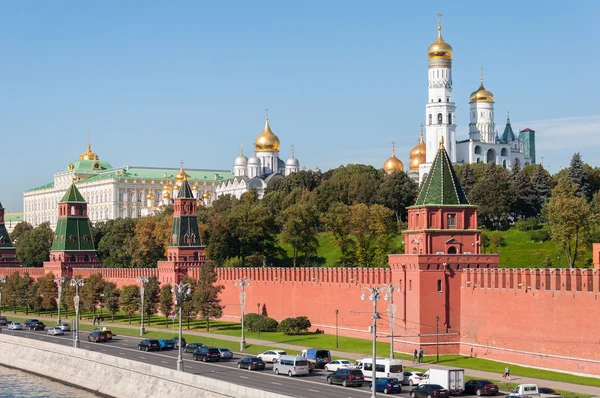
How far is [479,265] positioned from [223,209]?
263 ft

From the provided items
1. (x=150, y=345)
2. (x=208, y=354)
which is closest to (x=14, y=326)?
(x=150, y=345)

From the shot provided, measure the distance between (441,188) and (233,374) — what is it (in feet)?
60.4

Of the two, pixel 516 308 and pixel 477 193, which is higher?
pixel 477 193

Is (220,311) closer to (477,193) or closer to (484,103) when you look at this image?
(477,193)

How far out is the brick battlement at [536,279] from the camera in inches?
2167

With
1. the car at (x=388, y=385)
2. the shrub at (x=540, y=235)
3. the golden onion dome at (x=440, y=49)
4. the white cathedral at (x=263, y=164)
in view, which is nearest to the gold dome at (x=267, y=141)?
the white cathedral at (x=263, y=164)

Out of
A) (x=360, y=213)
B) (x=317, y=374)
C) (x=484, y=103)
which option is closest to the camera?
(x=317, y=374)

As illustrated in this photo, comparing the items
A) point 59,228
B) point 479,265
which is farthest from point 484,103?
point 479,265

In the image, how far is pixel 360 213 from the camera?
359 ft

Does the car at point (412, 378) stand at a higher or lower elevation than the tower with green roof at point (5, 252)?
lower

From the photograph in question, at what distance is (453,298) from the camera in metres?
65.3

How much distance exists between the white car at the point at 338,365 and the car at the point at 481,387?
8.20m

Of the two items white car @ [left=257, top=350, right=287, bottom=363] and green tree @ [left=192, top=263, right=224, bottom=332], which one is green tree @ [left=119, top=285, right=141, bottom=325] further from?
white car @ [left=257, top=350, right=287, bottom=363]

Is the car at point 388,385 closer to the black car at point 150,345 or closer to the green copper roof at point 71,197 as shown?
the black car at point 150,345
